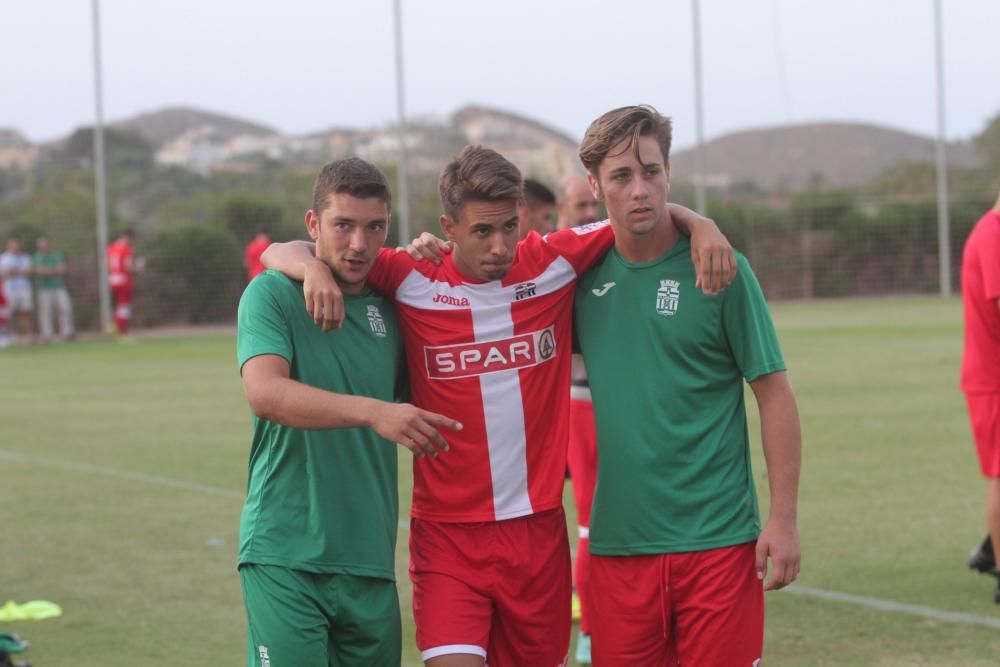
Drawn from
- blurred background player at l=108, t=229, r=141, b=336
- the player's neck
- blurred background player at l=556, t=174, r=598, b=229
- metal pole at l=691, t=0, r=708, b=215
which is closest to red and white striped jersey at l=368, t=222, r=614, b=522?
the player's neck

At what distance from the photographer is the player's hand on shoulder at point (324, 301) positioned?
12.6 feet

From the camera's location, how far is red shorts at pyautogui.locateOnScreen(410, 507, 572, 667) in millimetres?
4016

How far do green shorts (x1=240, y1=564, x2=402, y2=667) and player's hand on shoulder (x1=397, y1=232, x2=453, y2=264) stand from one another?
38.3 inches

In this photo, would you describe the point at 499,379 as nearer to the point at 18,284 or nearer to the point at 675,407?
the point at 675,407

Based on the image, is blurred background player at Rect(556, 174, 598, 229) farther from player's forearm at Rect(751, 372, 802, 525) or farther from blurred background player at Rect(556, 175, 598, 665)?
player's forearm at Rect(751, 372, 802, 525)

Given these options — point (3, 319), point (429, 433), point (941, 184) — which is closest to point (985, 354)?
point (429, 433)

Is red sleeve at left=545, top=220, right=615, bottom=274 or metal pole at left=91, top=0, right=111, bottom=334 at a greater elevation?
metal pole at left=91, top=0, right=111, bottom=334

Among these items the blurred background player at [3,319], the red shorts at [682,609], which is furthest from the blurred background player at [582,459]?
the blurred background player at [3,319]

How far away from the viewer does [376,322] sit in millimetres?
4098

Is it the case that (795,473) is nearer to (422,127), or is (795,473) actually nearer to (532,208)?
(532,208)

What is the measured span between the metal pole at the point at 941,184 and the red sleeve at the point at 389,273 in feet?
103

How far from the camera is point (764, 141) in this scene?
76.1m

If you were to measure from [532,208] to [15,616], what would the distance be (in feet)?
10.1

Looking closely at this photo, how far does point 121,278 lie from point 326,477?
27.0 metres
